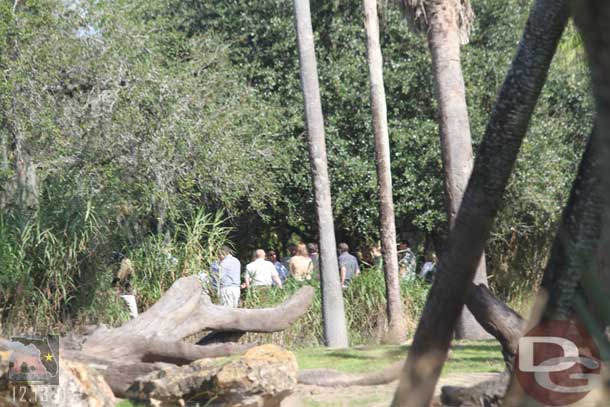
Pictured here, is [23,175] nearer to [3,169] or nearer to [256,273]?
[3,169]

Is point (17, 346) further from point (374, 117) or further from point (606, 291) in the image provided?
point (374, 117)

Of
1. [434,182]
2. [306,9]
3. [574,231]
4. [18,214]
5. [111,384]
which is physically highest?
[306,9]

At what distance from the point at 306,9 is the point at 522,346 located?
9982 mm

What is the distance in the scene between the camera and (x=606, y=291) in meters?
3.44

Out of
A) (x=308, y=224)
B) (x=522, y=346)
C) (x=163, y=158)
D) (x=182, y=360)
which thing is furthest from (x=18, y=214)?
(x=308, y=224)

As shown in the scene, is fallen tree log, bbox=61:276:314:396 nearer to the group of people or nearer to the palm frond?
the group of people

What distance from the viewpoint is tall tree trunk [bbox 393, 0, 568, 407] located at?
4.44 m

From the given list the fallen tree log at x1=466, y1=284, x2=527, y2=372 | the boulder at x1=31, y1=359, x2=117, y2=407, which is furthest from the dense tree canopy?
the fallen tree log at x1=466, y1=284, x2=527, y2=372

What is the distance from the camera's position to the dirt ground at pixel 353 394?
27.9 ft

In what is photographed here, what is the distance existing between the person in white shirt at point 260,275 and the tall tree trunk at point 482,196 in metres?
12.0

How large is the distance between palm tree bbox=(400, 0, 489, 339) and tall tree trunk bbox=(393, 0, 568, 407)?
9.17m

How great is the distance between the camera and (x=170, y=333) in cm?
1067

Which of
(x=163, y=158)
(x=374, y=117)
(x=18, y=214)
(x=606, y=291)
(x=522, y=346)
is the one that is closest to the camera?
(x=606, y=291)

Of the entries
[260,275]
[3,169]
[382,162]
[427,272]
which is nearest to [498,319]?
[382,162]
